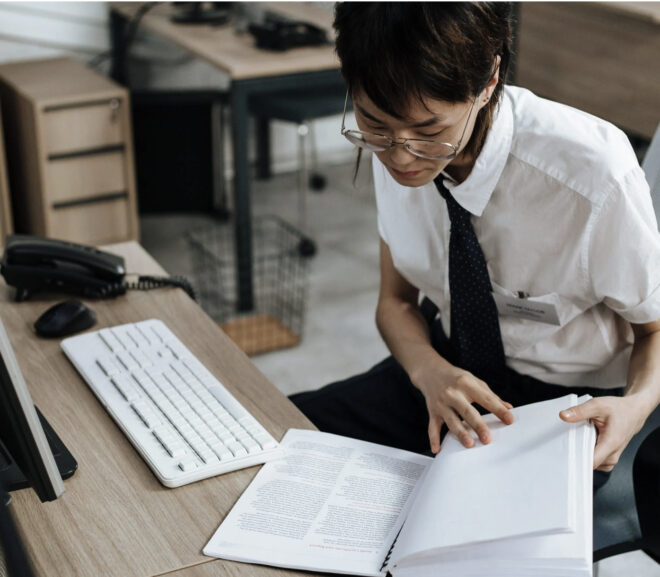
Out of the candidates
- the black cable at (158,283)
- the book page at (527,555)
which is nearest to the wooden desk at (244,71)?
the black cable at (158,283)

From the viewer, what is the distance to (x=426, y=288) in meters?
1.33

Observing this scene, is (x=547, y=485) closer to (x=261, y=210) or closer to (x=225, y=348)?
(x=225, y=348)

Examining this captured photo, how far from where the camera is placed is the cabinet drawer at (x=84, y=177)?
9.00 ft

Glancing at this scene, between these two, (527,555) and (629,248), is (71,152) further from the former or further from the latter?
(527,555)

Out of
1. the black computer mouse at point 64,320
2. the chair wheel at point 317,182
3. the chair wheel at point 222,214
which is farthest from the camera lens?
the chair wheel at point 317,182

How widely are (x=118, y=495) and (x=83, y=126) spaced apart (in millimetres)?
2005

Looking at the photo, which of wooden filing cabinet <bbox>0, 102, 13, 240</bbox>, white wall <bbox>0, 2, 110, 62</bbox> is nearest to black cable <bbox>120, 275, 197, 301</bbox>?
wooden filing cabinet <bbox>0, 102, 13, 240</bbox>

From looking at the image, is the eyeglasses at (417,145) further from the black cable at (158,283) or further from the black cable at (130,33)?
the black cable at (130,33)

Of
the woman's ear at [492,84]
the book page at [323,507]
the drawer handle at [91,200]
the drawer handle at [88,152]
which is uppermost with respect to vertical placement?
the woman's ear at [492,84]

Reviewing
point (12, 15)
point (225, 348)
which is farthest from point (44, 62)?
point (225, 348)

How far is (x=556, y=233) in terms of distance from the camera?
1134 millimetres

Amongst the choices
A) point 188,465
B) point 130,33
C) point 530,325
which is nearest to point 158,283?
point 188,465

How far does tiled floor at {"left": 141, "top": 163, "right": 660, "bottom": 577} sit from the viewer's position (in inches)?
100

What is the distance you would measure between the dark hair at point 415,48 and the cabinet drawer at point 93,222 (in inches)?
79.0
